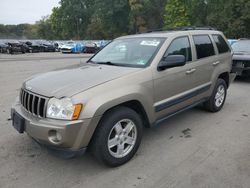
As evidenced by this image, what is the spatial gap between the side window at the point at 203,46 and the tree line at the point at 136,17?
29731mm

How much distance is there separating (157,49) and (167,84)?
22.2 inches

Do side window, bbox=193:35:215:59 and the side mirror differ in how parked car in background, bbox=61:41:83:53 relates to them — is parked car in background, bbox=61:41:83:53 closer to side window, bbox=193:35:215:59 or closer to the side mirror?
side window, bbox=193:35:215:59

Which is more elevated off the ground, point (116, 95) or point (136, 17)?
point (136, 17)

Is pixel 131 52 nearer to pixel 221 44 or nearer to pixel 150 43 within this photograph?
pixel 150 43

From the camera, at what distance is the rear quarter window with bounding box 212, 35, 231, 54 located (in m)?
5.50

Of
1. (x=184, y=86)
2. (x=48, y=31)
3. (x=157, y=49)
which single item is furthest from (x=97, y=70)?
(x=48, y=31)

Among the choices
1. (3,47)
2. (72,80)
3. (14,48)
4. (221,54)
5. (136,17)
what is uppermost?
(136,17)

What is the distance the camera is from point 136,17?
6041 cm

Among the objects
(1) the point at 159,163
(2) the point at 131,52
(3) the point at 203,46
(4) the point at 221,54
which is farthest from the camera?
(4) the point at 221,54

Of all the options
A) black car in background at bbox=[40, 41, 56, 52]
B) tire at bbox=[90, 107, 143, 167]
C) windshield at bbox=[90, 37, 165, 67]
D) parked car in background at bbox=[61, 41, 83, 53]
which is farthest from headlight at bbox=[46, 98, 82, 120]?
black car in background at bbox=[40, 41, 56, 52]

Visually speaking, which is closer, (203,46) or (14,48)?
(203,46)

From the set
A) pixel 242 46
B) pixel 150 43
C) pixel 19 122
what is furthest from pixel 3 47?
pixel 19 122

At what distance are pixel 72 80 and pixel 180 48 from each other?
201cm

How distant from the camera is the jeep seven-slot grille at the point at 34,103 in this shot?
3.11m
